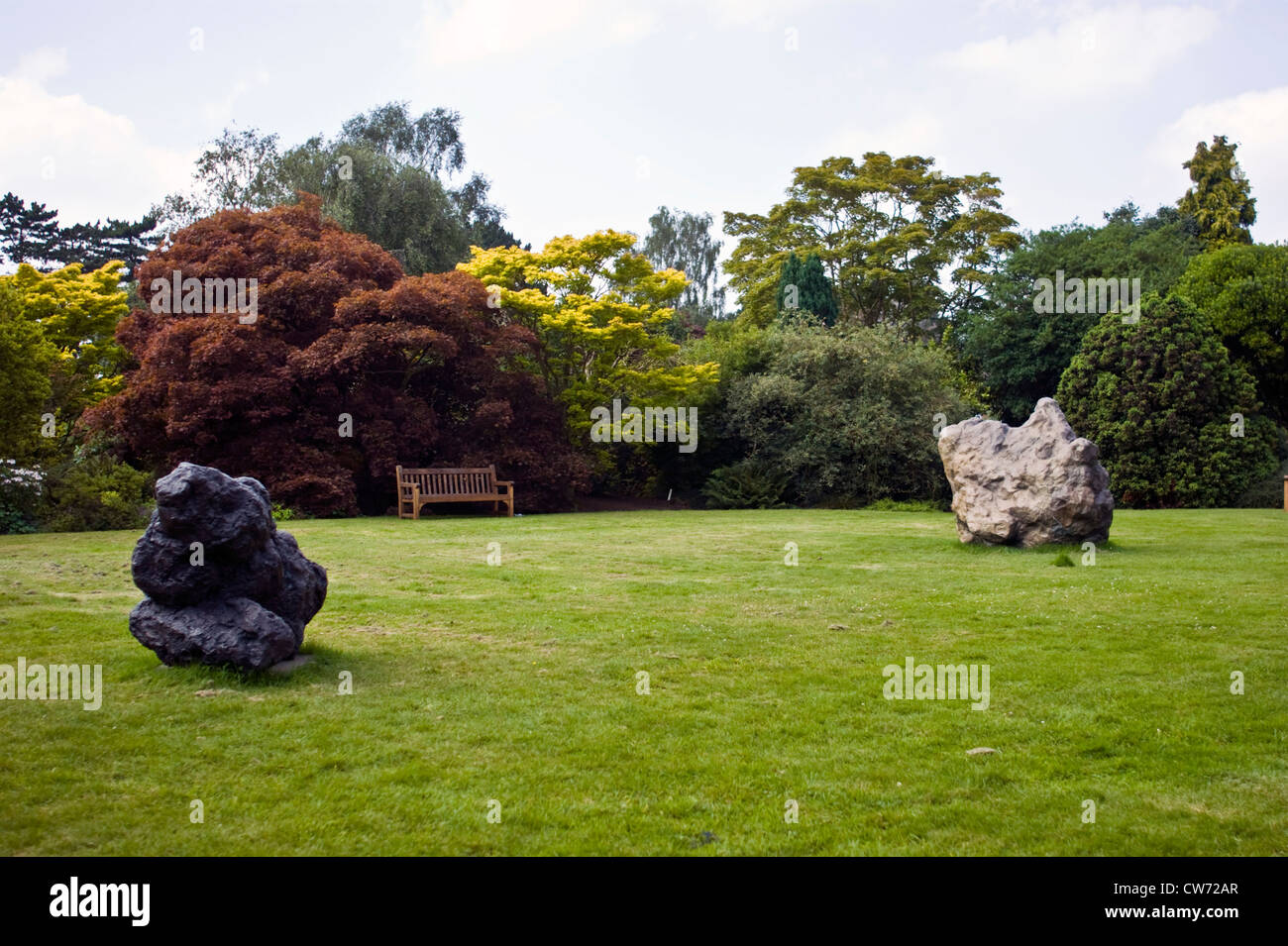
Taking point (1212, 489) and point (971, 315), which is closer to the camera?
point (1212, 489)

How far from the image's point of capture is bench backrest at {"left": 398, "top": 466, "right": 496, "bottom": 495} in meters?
19.7

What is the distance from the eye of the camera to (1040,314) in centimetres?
2905

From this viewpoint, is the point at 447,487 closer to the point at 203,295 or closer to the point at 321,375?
the point at 321,375

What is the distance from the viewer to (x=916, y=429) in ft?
77.1

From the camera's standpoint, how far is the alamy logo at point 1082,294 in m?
28.0

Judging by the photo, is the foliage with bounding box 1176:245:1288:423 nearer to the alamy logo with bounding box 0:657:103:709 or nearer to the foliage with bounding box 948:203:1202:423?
the foliage with bounding box 948:203:1202:423

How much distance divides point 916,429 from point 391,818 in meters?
21.4

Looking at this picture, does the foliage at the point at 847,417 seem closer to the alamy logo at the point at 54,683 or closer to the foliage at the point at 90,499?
the foliage at the point at 90,499

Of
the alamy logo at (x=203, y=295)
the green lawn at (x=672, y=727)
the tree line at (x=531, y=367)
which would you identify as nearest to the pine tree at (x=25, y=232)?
the tree line at (x=531, y=367)

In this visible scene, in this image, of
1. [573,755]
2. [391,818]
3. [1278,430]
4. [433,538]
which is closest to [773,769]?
[573,755]

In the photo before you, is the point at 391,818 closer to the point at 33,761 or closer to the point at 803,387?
the point at 33,761

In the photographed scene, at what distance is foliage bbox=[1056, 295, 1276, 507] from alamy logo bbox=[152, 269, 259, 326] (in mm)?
20200
